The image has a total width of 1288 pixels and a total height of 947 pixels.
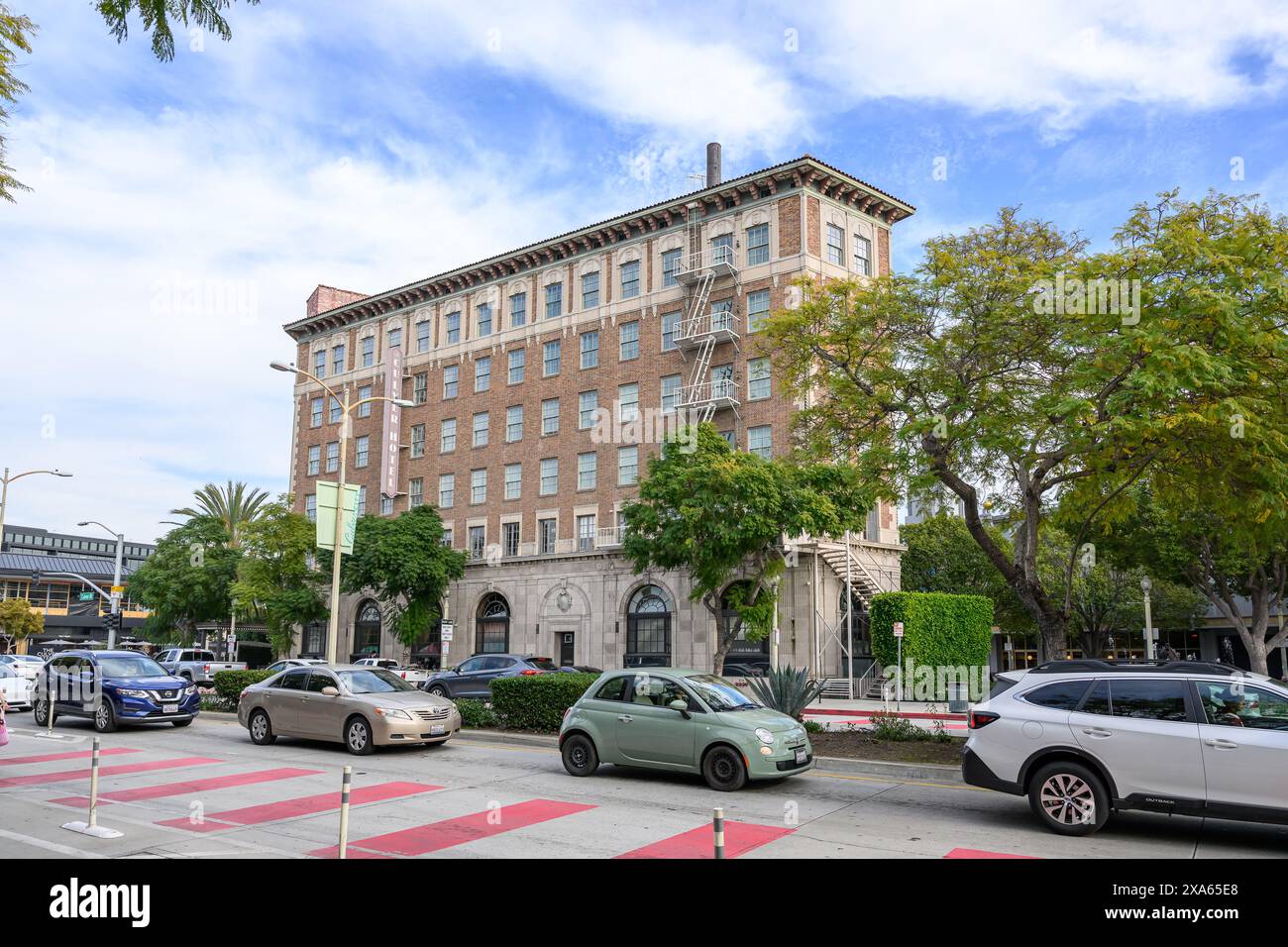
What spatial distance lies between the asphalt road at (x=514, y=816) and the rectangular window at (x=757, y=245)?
2719 centimetres

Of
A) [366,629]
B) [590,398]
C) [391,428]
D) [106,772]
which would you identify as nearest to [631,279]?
[590,398]

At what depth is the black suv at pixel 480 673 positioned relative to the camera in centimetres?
2652

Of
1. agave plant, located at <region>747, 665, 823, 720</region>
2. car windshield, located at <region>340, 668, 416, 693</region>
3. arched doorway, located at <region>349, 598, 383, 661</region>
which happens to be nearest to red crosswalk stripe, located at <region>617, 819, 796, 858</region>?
agave plant, located at <region>747, 665, 823, 720</region>

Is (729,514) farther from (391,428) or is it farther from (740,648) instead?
(391,428)

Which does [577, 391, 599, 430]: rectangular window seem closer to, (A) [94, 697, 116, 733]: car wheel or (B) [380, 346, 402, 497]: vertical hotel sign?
(B) [380, 346, 402, 497]: vertical hotel sign

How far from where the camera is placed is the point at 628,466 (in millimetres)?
Result: 41000

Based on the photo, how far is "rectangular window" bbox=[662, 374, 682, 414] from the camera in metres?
39.8

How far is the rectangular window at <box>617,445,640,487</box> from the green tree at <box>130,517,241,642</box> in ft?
75.2

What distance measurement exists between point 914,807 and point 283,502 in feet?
153

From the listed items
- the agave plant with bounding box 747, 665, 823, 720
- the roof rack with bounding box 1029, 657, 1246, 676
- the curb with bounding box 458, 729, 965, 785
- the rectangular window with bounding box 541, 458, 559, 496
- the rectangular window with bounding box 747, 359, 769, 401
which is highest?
the rectangular window with bounding box 747, 359, 769, 401

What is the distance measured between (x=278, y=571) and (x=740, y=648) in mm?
22709
